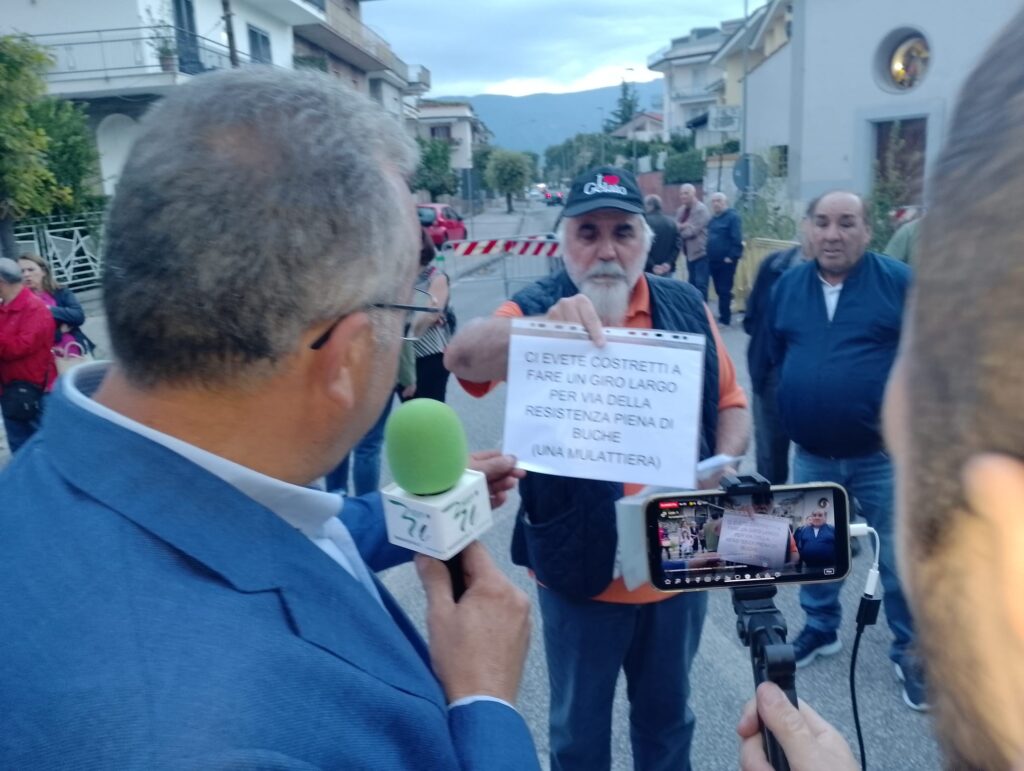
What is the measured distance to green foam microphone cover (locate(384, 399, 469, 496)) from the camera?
1249mm

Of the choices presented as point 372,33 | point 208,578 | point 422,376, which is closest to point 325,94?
point 208,578

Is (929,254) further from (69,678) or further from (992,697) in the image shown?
(69,678)

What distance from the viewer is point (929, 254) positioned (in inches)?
20.7

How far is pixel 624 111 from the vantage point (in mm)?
72562

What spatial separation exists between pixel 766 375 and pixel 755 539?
290cm

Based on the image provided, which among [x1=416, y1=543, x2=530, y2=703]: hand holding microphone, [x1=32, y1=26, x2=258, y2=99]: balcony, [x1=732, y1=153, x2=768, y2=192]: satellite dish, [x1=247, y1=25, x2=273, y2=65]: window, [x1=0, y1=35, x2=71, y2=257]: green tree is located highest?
[x1=247, y1=25, x2=273, y2=65]: window

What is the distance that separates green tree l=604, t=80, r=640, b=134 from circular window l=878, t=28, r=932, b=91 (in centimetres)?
5526

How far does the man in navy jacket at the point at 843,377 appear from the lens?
3.01m

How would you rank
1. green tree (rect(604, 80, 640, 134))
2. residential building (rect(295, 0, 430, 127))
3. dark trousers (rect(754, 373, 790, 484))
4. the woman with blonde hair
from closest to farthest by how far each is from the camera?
dark trousers (rect(754, 373, 790, 484)) → the woman with blonde hair → residential building (rect(295, 0, 430, 127)) → green tree (rect(604, 80, 640, 134))

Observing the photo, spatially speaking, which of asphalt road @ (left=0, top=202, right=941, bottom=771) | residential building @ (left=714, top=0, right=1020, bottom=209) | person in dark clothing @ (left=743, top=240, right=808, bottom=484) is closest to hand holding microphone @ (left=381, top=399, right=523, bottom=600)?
asphalt road @ (left=0, top=202, right=941, bottom=771)

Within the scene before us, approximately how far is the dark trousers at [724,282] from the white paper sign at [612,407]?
8.59m

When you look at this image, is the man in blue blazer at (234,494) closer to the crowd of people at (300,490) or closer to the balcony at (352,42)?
the crowd of people at (300,490)

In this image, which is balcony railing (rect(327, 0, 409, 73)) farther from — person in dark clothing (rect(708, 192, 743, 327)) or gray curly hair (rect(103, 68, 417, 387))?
gray curly hair (rect(103, 68, 417, 387))

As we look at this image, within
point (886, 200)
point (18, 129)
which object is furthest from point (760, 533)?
point (18, 129)
